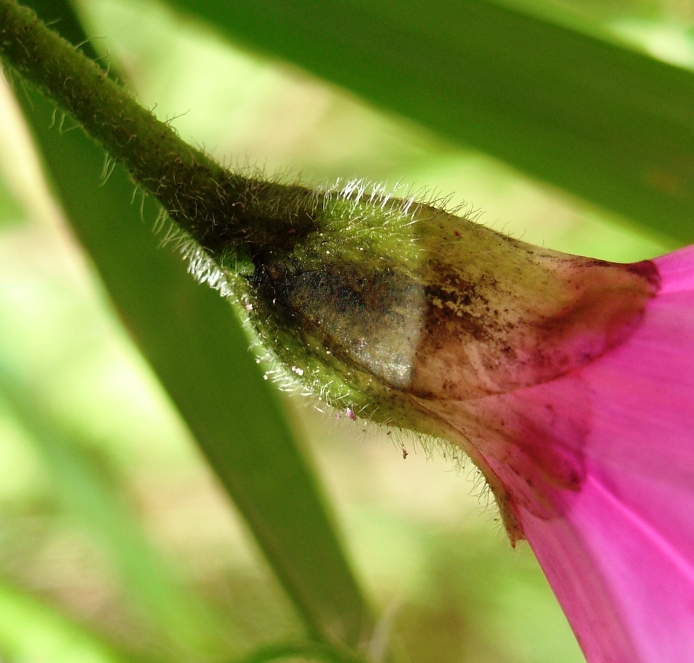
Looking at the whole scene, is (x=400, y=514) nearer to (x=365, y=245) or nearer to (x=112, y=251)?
(x=112, y=251)

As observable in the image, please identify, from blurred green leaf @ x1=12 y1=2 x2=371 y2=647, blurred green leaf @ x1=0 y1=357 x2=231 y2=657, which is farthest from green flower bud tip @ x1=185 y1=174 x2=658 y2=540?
blurred green leaf @ x1=0 y1=357 x2=231 y2=657

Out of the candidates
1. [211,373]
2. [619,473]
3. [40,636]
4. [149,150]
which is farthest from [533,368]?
[40,636]

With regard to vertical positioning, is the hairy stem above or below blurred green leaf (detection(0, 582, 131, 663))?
above

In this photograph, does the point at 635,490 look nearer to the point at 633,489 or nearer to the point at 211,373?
the point at 633,489

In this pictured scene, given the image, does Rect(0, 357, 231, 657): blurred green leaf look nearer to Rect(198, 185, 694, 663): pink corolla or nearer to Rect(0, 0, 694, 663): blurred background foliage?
Rect(0, 0, 694, 663): blurred background foliage

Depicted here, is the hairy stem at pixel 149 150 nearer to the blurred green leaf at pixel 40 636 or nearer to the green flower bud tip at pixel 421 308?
the green flower bud tip at pixel 421 308

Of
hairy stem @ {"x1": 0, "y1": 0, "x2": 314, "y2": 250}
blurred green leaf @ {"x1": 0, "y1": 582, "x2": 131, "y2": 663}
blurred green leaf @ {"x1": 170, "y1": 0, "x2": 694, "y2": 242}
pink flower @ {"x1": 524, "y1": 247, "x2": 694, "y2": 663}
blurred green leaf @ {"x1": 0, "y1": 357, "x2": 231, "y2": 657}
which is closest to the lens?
pink flower @ {"x1": 524, "y1": 247, "x2": 694, "y2": 663}

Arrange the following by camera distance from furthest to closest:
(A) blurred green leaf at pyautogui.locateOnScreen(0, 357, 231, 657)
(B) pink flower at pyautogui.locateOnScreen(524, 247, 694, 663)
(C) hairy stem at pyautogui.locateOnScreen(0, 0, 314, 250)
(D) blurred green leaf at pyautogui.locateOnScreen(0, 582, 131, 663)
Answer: (A) blurred green leaf at pyautogui.locateOnScreen(0, 357, 231, 657)
(D) blurred green leaf at pyautogui.locateOnScreen(0, 582, 131, 663)
(C) hairy stem at pyautogui.locateOnScreen(0, 0, 314, 250)
(B) pink flower at pyautogui.locateOnScreen(524, 247, 694, 663)
